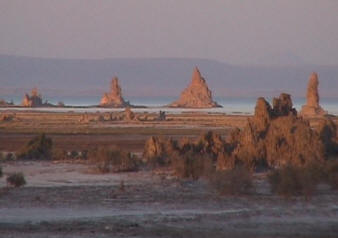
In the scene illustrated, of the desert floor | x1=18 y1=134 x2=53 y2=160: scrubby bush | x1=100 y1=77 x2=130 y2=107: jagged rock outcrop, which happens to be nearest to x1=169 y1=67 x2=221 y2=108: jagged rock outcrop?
x1=100 y1=77 x2=130 y2=107: jagged rock outcrop

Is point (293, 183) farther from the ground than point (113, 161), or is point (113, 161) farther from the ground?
point (113, 161)

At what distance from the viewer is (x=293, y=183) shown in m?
27.0

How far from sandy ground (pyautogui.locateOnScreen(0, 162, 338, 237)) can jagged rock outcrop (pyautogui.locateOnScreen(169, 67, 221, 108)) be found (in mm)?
145732

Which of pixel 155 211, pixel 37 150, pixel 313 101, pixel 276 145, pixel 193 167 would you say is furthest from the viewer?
pixel 313 101

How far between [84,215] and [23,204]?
247 cm

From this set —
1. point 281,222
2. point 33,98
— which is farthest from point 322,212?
point 33,98

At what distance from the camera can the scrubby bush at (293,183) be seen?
26891 mm

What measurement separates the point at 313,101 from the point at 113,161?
276 ft

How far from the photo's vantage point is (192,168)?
33.2 meters

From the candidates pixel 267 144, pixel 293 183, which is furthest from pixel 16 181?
pixel 267 144

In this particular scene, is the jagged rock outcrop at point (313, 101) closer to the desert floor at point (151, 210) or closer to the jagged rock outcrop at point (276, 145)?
the jagged rock outcrop at point (276, 145)

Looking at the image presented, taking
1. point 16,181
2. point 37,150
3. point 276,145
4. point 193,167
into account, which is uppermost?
point 276,145

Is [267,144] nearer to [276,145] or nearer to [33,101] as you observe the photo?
[276,145]

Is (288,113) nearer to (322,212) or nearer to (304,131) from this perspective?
(304,131)
